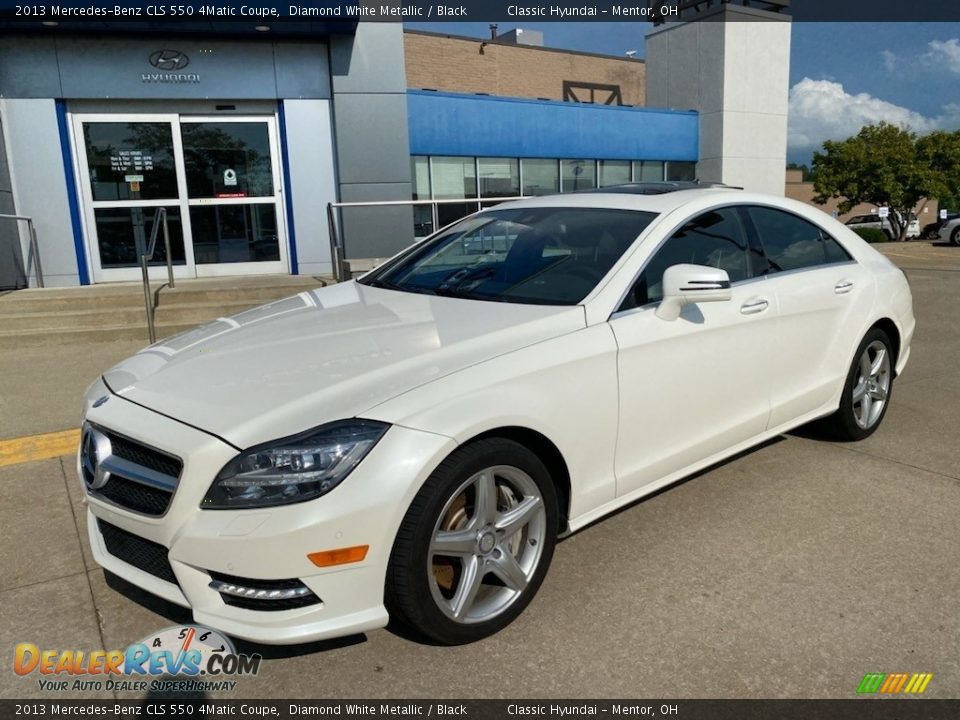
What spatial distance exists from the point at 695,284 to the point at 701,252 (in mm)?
637

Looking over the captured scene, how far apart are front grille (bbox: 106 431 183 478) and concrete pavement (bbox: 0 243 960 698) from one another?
2.43ft

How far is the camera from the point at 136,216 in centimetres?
1145

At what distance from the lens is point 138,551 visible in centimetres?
264

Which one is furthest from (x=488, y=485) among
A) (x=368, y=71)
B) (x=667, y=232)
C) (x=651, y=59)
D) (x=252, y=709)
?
(x=651, y=59)

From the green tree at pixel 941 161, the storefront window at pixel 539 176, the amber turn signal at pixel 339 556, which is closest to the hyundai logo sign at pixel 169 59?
the storefront window at pixel 539 176

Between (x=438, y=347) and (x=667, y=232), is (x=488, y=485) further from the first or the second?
(x=667, y=232)

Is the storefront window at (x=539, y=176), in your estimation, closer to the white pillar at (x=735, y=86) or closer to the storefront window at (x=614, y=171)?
the storefront window at (x=614, y=171)

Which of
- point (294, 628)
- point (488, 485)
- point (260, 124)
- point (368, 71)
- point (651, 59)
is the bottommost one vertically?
point (294, 628)

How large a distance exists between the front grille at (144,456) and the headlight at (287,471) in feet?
0.61

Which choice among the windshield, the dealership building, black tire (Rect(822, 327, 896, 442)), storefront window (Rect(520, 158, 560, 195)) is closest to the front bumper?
the windshield

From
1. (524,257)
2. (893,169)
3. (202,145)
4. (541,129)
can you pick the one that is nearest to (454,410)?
(524,257)

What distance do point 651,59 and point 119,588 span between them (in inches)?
963

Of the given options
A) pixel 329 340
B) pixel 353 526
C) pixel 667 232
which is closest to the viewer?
pixel 353 526

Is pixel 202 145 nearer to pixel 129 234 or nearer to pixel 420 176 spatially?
pixel 129 234
